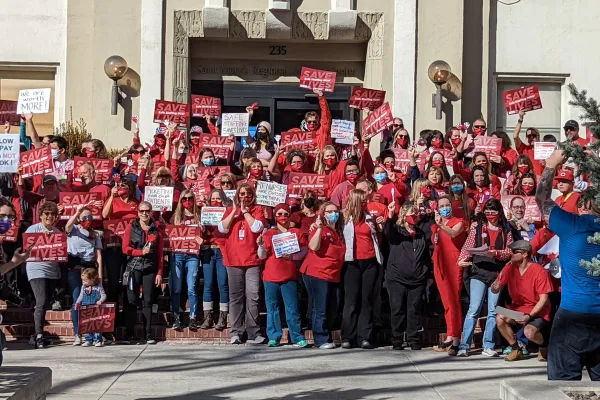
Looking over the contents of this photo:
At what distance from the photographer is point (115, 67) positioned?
1919 cm

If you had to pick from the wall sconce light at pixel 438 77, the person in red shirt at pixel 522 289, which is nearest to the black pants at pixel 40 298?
the person in red shirt at pixel 522 289

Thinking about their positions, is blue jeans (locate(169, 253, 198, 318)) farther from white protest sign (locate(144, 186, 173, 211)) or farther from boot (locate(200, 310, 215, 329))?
white protest sign (locate(144, 186, 173, 211))

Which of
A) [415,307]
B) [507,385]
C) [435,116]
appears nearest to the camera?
[507,385]

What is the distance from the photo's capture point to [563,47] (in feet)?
66.7

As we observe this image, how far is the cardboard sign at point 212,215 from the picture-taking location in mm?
14266

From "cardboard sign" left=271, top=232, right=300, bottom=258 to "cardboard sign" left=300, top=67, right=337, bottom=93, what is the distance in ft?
12.8

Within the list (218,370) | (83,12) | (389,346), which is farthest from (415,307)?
(83,12)

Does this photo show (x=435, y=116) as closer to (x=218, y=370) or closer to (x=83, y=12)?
(x=83, y=12)

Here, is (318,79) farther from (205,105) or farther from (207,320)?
(207,320)

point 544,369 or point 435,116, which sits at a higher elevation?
point 435,116

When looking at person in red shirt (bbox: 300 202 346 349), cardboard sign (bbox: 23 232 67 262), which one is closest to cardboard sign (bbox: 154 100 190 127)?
cardboard sign (bbox: 23 232 67 262)

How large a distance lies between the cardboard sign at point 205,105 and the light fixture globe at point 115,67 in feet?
7.92

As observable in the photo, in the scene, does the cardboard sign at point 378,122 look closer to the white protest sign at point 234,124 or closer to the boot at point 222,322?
the white protest sign at point 234,124

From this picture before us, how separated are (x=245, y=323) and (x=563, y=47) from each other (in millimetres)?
9118
